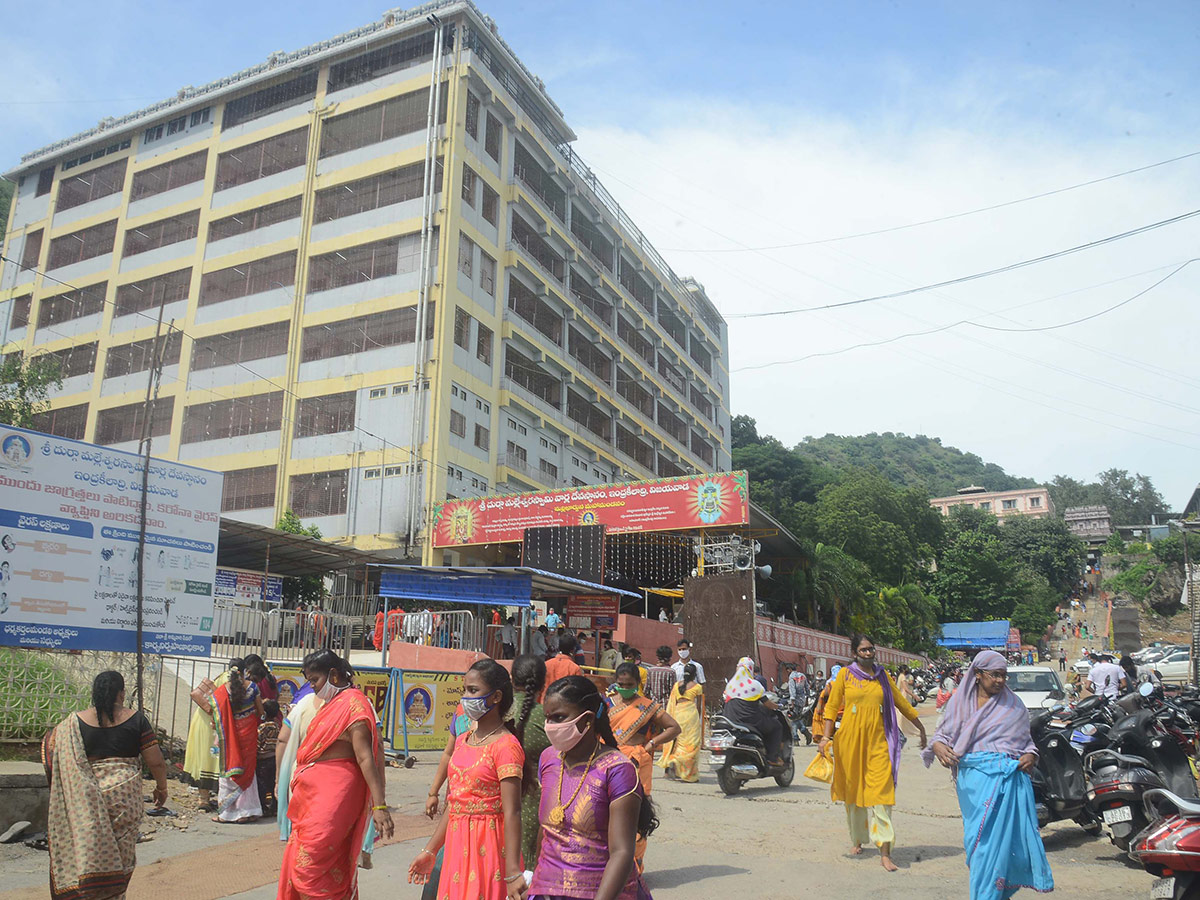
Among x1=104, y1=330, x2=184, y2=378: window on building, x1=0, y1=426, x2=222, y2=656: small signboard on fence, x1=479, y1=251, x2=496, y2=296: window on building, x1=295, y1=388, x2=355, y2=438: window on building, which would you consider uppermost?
x1=479, y1=251, x2=496, y2=296: window on building

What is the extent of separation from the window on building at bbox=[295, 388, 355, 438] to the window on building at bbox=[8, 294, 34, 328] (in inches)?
820

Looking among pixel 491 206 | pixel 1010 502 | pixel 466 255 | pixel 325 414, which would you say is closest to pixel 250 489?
pixel 325 414

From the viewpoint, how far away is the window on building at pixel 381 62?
3728 centimetres

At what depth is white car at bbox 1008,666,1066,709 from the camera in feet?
58.2

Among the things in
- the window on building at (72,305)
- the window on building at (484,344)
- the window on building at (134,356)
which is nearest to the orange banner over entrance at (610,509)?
the window on building at (484,344)

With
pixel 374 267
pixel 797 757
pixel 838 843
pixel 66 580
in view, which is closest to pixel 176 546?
pixel 66 580

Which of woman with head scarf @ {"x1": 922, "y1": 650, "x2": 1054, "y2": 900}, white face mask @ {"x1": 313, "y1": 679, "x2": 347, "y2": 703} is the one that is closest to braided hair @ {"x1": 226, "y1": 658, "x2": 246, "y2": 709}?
white face mask @ {"x1": 313, "y1": 679, "x2": 347, "y2": 703}

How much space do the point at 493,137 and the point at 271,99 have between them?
10.6 metres

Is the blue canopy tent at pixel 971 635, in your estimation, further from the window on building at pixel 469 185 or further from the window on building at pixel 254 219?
the window on building at pixel 254 219

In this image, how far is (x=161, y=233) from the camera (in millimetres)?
42531

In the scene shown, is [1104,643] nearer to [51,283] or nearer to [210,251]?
[210,251]

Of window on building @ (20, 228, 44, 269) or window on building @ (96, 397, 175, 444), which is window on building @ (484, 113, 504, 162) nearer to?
window on building @ (96, 397, 175, 444)

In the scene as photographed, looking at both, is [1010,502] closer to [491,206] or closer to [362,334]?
[491,206]

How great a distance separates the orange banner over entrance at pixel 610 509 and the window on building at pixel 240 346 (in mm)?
11444
